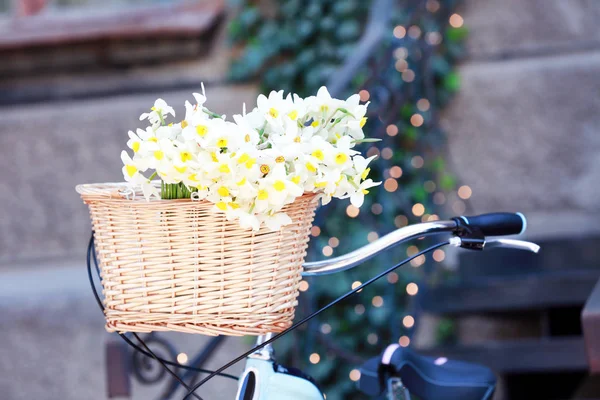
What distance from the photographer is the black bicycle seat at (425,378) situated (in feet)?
4.75

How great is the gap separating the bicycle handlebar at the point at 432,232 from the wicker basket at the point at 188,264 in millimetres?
173

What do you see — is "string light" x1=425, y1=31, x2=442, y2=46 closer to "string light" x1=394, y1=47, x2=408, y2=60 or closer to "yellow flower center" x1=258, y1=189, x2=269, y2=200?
"string light" x1=394, y1=47, x2=408, y2=60

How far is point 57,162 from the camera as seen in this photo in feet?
12.1

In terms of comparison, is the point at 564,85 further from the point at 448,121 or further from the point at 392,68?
the point at 392,68

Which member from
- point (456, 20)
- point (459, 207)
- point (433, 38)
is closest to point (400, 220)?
point (459, 207)

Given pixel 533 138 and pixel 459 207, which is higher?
pixel 533 138

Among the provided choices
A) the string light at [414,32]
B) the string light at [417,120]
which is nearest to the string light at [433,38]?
the string light at [414,32]

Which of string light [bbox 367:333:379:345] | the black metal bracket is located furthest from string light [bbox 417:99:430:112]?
the black metal bracket

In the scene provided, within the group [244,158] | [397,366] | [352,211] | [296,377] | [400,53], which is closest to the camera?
A: [244,158]

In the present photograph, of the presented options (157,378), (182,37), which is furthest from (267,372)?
(182,37)

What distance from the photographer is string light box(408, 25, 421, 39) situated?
3.17m

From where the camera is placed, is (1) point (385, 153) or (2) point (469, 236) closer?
(2) point (469, 236)

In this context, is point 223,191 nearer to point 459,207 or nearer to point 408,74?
point 408,74

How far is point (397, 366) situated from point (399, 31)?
198cm
